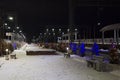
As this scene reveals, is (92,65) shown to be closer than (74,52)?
Yes

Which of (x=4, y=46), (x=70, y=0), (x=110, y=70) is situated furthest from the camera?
(x=4, y=46)

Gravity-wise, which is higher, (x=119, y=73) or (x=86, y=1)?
(x=86, y=1)

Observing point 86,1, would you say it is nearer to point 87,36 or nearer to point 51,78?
point 51,78

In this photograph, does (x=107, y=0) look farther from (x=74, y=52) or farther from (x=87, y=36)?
(x=87, y=36)

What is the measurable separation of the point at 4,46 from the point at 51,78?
26668 mm

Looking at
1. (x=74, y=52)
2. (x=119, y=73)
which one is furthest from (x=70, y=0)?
(x=119, y=73)

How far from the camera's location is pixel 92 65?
67.0 feet

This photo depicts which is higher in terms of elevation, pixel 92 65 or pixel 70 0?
pixel 70 0

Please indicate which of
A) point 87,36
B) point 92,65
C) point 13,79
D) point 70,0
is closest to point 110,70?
point 92,65

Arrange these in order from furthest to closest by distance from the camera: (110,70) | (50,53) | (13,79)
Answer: (50,53) < (110,70) < (13,79)

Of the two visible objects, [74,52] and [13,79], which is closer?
[13,79]

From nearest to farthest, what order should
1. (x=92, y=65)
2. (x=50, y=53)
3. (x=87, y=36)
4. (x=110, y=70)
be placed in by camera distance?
(x=110, y=70) → (x=92, y=65) → (x=50, y=53) → (x=87, y=36)

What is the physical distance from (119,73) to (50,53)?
97.1ft

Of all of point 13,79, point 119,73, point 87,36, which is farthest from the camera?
point 87,36
